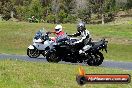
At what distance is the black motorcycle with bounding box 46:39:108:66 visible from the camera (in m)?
19.5

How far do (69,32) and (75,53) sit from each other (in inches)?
843

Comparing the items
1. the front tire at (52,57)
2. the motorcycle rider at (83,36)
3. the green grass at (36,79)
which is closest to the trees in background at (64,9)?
the front tire at (52,57)

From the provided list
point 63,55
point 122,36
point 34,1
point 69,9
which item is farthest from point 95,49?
point 69,9

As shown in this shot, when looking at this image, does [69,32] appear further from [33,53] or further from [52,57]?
[52,57]

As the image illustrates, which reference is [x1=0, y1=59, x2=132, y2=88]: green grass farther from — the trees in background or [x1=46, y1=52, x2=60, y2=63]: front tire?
the trees in background

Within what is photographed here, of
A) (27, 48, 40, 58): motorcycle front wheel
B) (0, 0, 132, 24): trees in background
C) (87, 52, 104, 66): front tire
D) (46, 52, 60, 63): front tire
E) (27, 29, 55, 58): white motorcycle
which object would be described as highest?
(87, 52, 104, 66): front tire

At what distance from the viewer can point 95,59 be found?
64.6 ft

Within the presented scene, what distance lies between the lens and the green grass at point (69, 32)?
110 feet

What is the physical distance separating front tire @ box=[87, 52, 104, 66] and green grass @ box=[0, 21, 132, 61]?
10.5 meters

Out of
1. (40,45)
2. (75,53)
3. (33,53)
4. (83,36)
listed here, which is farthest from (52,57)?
(33,53)

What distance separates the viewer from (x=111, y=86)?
34.7 feet

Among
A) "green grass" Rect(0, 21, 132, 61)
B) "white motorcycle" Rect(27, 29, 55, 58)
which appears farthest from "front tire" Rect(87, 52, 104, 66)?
"green grass" Rect(0, 21, 132, 61)

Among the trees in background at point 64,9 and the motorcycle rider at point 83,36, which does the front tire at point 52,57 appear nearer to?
the motorcycle rider at point 83,36

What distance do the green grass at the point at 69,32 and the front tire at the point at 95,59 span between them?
1052cm
